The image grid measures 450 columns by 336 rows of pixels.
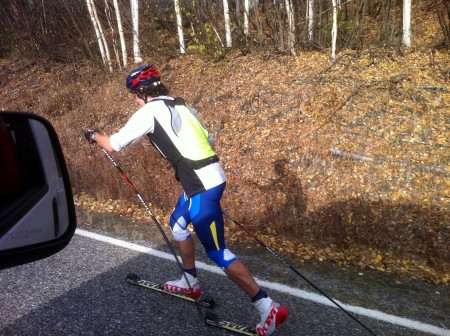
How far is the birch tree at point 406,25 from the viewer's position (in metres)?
9.65

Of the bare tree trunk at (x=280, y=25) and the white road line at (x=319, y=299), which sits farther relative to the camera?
the bare tree trunk at (x=280, y=25)

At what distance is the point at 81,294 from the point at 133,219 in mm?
2418

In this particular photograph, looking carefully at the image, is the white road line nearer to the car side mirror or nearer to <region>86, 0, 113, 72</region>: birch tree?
the car side mirror

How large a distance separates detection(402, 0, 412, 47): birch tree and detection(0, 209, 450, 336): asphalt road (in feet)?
23.7

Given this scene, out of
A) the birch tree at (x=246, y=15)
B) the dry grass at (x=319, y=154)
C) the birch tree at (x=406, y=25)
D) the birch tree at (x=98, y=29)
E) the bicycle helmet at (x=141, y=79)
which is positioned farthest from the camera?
the birch tree at (x=98, y=29)

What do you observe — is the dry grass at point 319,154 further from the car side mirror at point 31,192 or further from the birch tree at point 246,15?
the car side mirror at point 31,192

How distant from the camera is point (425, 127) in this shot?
7332 millimetres

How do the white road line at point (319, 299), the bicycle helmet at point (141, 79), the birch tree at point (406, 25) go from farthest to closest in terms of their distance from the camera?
the birch tree at point (406, 25)
the bicycle helmet at point (141, 79)
the white road line at point (319, 299)

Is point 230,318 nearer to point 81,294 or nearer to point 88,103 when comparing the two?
point 81,294

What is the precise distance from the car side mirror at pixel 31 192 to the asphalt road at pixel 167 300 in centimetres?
179

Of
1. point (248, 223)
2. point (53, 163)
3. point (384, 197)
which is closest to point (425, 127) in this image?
point (384, 197)

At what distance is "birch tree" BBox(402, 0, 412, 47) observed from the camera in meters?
9.65

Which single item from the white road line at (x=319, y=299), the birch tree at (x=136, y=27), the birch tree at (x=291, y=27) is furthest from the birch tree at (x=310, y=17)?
the white road line at (x=319, y=299)

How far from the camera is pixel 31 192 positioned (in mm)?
1995
